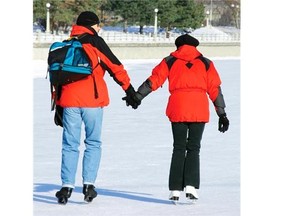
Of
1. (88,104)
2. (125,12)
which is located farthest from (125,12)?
(88,104)

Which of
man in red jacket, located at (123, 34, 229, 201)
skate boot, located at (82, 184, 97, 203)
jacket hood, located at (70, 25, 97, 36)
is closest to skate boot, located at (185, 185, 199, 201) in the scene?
man in red jacket, located at (123, 34, 229, 201)

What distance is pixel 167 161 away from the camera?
8242 mm

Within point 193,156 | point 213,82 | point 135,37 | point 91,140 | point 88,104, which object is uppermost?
point 213,82

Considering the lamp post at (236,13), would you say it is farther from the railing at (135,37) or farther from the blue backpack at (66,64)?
the blue backpack at (66,64)

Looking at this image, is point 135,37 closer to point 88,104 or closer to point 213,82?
point 213,82

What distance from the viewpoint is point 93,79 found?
5855mm

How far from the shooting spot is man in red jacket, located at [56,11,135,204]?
5.84m

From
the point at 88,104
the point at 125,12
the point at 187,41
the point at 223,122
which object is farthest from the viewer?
the point at 125,12

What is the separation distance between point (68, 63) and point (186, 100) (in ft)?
2.64

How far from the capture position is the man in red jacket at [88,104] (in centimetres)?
584

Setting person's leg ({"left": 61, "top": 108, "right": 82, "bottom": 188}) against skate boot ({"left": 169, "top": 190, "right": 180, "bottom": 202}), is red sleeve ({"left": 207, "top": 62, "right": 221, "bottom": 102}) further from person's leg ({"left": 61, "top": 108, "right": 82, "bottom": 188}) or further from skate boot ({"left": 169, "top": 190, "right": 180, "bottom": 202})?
person's leg ({"left": 61, "top": 108, "right": 82, "bottom": 188})

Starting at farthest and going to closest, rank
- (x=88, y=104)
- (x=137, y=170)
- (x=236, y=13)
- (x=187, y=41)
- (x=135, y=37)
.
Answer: (x=236, y=13) < (x=135, y=37) < (x=137, y=170) < (x=187, y=41) < (x=88, y=104)
